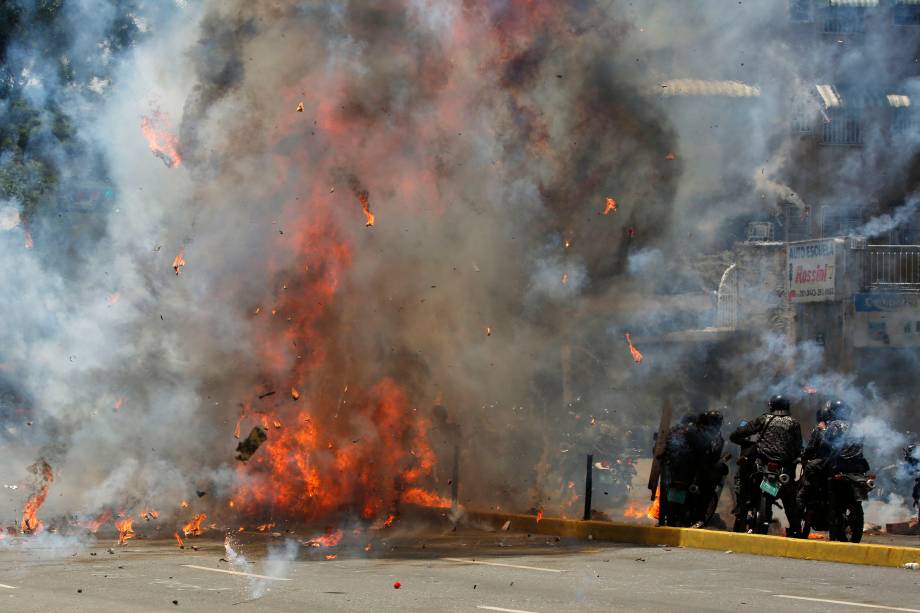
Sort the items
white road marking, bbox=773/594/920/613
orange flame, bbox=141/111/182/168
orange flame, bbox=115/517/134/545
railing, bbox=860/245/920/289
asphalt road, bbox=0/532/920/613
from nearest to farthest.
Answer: white road marking, bbox=773/594/920/613 < asphalt road, bbox=0/532/920/613 < orange flame, bbox=115/517/134/545 < orange flame, bbox=141/111/182/168 < railing, bbox=860/245/920/289

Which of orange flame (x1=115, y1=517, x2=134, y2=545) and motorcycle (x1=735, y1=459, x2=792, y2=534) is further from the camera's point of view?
orange flame (x1=115, y1=517, x2=134, y2=545)

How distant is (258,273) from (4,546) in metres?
4.55

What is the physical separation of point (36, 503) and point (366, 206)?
5.41 meters

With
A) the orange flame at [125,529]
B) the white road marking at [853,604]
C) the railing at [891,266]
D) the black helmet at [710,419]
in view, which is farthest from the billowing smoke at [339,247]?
the railing at [891,266]

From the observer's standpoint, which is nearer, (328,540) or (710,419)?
(328,540)

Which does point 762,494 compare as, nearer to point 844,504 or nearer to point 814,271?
point 844,504

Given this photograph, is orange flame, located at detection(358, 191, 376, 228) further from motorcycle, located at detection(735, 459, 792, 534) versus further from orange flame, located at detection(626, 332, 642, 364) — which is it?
orange flame, located at detection(626, 332, 642, 364)

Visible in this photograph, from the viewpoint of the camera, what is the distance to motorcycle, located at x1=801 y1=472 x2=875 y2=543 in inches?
603

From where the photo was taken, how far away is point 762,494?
1627 cm

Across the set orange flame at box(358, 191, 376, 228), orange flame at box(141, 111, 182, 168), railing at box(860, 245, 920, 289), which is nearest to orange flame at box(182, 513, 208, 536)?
orange flame at box(358, 191, 376, 228)

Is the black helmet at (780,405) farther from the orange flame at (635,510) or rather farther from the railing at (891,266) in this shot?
the railing at (891,266)

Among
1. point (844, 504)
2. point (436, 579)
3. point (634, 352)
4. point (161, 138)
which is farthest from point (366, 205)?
point (634, 352)

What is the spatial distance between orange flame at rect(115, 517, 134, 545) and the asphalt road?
26 cm

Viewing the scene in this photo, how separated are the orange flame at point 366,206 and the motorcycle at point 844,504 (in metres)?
6.41
